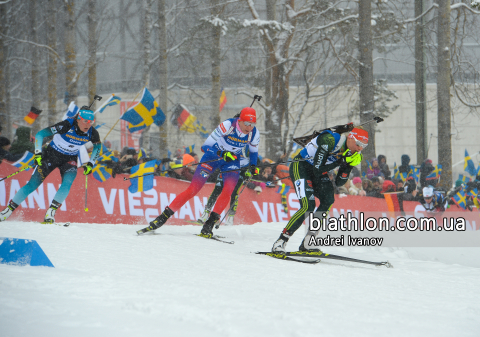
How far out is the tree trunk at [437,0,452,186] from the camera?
44.1 feet

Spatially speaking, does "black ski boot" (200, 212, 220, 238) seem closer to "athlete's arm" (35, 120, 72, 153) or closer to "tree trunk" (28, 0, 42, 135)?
"athlete's arm" (35, 120, 72, 153)

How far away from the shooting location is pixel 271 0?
47.3 feet

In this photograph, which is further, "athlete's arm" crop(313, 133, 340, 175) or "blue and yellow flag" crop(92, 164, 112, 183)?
"blue and yellow flag" crop(92, 164, 112, 183)

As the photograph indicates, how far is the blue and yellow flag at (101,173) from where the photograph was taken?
8836 millimetres

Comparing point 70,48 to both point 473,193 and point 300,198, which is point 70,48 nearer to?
point 300,198

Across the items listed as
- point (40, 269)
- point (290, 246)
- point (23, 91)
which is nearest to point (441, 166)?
point (290, 246)

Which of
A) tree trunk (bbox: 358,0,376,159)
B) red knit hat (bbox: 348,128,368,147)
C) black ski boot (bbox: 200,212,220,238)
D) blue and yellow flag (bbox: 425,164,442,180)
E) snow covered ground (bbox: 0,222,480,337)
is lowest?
snow covered ground (bbox: 0,222,480,337)

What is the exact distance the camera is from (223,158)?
21.7 ft

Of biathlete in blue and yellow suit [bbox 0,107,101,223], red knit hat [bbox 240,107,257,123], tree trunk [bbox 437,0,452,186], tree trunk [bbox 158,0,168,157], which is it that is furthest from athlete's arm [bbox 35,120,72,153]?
tree trunk [bbox 437,0,452,186]

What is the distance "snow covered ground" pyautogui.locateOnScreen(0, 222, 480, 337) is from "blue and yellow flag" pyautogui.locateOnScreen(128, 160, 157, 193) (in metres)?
3.23

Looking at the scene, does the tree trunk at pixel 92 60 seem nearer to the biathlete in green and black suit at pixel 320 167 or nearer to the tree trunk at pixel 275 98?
the tree trunk at pixel 275 98

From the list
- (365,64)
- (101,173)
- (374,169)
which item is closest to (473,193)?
(374,169)

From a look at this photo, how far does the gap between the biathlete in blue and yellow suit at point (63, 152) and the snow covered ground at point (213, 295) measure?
1306 mm

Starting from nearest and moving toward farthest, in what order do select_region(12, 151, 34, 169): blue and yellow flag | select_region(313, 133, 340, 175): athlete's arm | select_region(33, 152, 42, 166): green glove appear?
select_region(313, 133, 340, 175): athlete's arm < select_region(33, 152, 42, 166): green glove < select_region(12, 151, 34, 169): blue and yellow flag
